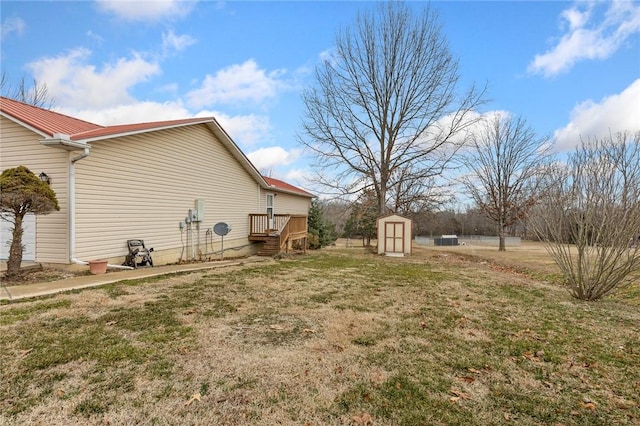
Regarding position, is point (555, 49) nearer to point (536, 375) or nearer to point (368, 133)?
point (368, 133)

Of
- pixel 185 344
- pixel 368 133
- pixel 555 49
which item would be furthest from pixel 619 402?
pixel 368 133

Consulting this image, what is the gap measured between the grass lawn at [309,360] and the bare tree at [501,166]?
18086mm

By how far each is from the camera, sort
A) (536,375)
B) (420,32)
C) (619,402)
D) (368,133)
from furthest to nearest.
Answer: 1. (368,133)
2. (420,32)
3. (536,375)
4. (619,402)

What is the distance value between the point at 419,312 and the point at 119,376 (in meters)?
4.04

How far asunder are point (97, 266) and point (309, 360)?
20.8 feet

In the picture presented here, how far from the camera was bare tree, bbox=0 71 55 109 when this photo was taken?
19.8 meters

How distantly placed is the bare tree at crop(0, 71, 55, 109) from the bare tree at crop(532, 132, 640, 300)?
87.8 feet

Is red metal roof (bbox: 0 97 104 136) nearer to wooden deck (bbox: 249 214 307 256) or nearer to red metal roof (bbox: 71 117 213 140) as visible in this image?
red metal roof (bbox: 71 117 213 140)

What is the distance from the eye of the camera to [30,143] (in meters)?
7.58

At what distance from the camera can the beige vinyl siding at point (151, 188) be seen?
7.82 meters

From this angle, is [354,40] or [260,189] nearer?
[260,189]

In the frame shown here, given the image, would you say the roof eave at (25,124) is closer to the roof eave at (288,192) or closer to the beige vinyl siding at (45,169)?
the beige vinyl siding at (45,169)

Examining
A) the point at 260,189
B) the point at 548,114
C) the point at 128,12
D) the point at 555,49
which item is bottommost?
the point at 260,189

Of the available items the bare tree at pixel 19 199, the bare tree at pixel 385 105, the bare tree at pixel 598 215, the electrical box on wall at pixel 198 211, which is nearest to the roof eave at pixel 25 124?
the bare tree at pixel 19 199
